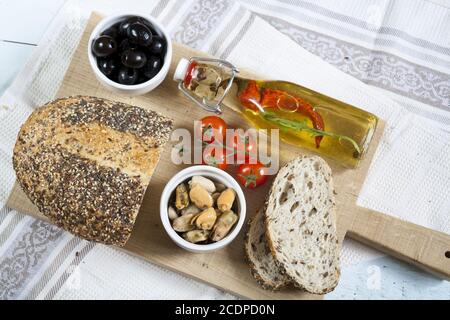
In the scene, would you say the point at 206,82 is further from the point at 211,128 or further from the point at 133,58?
the point at 133,58

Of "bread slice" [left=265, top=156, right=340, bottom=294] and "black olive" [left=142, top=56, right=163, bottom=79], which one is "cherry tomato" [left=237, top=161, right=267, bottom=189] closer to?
"bread slice" [left=265, top=156, right=340, bottom=294]

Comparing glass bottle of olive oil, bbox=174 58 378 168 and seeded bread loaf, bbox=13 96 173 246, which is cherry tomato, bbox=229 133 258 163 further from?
seeded bread loaf, bbox=13 96 173 246

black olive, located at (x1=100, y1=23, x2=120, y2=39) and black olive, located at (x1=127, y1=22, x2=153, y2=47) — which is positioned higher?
black olive, located at (x1=127, y1=22, x2=153, y2=47)

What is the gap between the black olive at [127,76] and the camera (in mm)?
1713

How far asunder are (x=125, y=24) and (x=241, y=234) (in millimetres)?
759

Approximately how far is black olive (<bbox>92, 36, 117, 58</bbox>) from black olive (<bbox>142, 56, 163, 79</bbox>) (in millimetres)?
111

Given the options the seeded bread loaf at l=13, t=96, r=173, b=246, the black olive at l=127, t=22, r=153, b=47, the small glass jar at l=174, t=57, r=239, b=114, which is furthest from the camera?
the small glass jar at l=174, t=57, r=239, b=114

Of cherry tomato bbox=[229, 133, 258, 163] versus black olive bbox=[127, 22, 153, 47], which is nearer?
black olive bbox=[127, 22, 153, 47]

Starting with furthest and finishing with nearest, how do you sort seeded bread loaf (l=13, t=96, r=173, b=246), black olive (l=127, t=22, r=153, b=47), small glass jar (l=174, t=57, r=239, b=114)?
small glass jar (l=174, t=57, r=239, b=114) → black olive (l=127, t=22, r=153, b=47) → seeded bread loaf (l=13, t=96, r=173, b=246)

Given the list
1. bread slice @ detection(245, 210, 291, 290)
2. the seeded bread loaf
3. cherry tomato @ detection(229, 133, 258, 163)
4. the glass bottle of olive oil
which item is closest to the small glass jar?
the glass bottle of olive oil

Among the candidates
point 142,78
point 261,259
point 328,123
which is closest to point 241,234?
point 261,259

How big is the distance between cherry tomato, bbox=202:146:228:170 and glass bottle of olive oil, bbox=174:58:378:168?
0.13 m

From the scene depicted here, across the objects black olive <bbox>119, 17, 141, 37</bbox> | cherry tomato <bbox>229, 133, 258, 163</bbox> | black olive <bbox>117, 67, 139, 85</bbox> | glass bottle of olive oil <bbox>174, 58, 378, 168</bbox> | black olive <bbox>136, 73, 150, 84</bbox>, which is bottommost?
cherry tomato <bbox>229, 133, 258, 163</bbox>

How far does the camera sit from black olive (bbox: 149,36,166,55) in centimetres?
171
